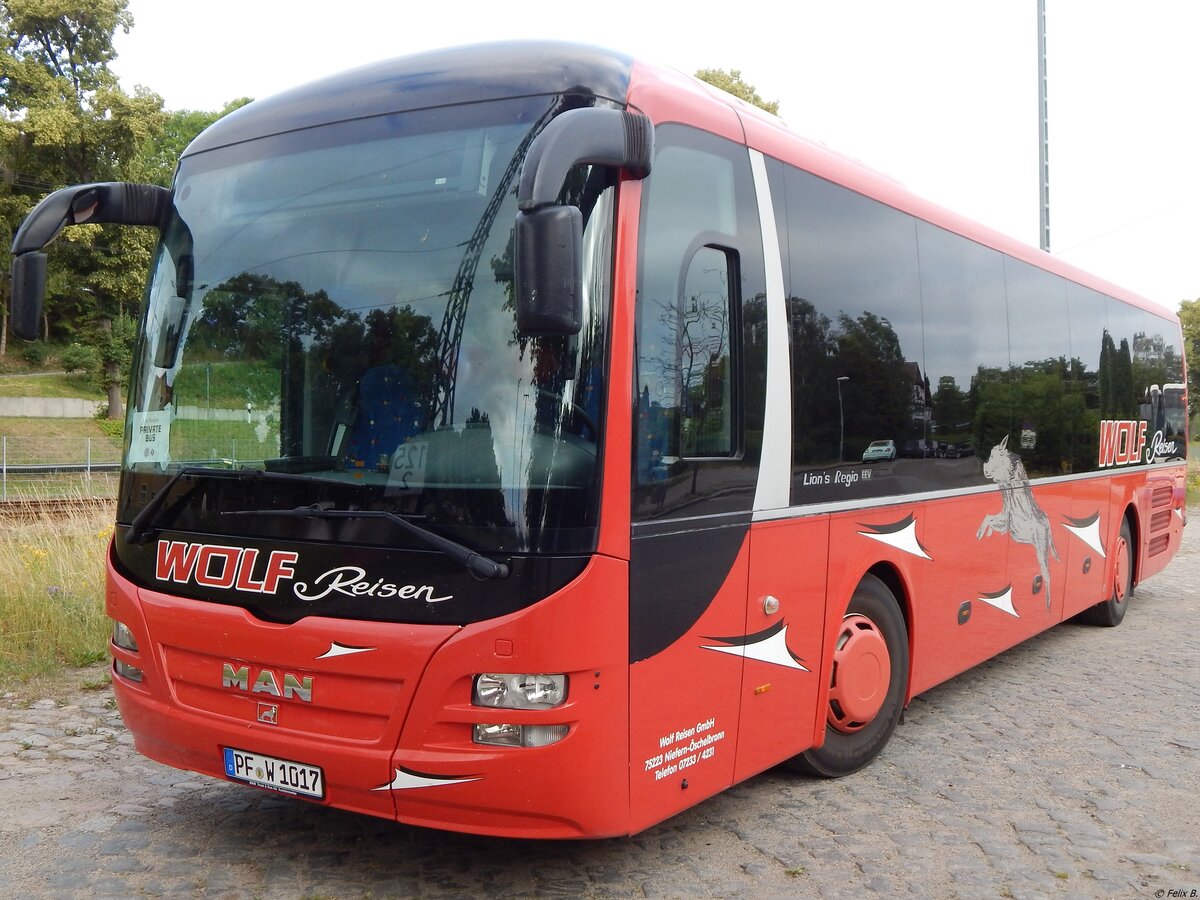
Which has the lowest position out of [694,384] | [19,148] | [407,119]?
[694,384]

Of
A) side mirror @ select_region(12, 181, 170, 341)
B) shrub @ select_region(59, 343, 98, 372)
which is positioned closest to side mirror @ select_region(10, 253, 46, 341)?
side mirror @ select_region(12, 181, 170, 341)

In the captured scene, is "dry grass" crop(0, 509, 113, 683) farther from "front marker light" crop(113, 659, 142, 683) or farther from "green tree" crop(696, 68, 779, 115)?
"green tree" crop(696, 68, 779, 115)

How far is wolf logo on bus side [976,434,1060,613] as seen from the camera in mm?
7578

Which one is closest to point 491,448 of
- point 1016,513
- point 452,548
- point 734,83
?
point 452,548

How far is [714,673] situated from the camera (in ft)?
15.0

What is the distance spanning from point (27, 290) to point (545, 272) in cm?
275

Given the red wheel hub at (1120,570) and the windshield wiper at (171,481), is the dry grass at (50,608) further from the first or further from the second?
the red wheel hub at (1120,570)

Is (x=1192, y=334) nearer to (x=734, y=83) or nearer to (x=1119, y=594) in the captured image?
(x=734, y=83)

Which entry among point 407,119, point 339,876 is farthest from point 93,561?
point 407,119

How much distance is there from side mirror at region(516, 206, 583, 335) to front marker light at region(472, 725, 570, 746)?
1.41 m

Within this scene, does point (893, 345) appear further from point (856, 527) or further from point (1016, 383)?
point (1016, 383)

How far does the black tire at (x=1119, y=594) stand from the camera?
10742mm

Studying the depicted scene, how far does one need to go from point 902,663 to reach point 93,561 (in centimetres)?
724

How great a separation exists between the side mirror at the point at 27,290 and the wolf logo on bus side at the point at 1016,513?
5576 mm
